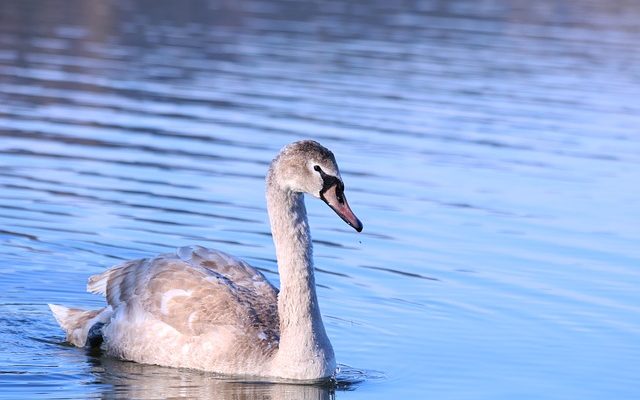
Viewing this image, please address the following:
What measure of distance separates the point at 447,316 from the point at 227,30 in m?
25.1

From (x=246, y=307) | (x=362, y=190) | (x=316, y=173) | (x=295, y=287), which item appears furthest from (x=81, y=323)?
(x=362, y=190)

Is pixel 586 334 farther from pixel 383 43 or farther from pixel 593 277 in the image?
pixel 383 43

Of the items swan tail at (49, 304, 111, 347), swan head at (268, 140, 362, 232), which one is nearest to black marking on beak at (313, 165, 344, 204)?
swan head at (268, 140, 362, 232)

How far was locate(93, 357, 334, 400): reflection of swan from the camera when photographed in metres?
11.9

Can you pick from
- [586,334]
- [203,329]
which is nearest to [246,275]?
[203,329]

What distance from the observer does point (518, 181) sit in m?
21.7

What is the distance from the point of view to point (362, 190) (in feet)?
66.8

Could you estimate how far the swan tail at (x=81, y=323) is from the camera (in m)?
13.4

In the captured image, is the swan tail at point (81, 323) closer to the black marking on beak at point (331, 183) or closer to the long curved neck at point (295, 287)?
the long curved neck at point (295, 287)

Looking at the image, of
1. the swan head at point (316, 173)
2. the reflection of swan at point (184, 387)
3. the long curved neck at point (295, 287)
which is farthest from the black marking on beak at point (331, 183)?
the reflection of swan at point (184, 387)

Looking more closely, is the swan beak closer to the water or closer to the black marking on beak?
the black marking on beak

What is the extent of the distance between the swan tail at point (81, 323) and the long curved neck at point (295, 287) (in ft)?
6.26

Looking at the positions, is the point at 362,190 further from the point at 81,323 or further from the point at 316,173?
the point at 316,173

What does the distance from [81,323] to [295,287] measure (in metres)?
2.25
